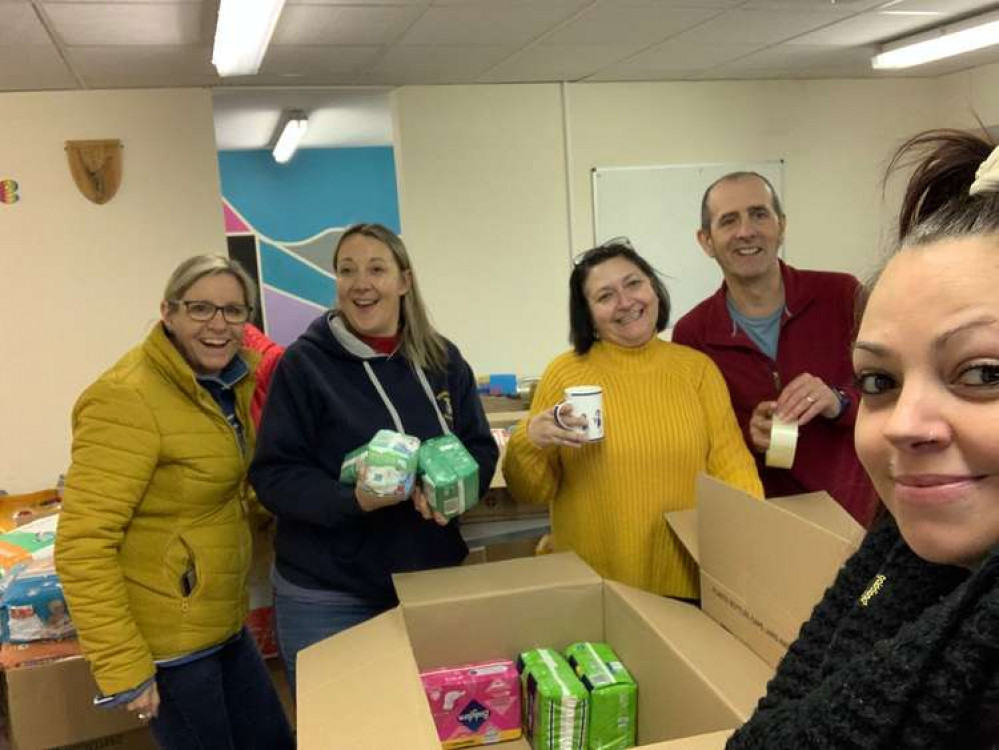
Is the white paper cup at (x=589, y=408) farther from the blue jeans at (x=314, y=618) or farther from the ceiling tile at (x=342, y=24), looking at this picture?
the ceiling tile at (x=342, y=24)

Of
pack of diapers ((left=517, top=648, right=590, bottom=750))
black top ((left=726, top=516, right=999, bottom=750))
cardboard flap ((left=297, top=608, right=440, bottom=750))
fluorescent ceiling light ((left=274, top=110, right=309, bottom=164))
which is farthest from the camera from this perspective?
fluorescent ceiling light ((left=274, top=110, right=309, bottom=164))

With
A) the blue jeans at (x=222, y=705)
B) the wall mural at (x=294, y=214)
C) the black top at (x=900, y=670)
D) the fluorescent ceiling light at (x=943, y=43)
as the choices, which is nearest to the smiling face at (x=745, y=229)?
the black top at (x=900, y=670)

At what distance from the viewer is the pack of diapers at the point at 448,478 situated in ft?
4.73

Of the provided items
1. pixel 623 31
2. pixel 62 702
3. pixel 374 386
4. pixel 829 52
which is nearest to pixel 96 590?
pixel 62 702

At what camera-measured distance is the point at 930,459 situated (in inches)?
22.6

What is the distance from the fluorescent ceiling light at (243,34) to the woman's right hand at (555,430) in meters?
1.91

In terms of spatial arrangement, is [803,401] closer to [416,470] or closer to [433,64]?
[416,470]

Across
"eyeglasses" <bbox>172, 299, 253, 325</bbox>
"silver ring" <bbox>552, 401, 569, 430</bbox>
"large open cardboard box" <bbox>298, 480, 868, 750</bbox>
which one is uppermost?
"eyeglasses" <bbox>172, 299, 253, 325</bbox>

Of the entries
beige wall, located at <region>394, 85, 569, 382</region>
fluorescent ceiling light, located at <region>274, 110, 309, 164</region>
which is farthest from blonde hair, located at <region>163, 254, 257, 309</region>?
fluorescent ceiling light, located at <region>274, 110, 309, 164</region>

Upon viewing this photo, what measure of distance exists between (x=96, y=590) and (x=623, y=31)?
10.1 feet

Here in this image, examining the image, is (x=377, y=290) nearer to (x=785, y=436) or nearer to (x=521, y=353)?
(x=785, y=436)

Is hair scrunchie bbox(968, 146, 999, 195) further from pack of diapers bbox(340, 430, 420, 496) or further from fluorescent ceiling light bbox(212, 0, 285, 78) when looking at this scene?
fluorescent ceiling light bbox(212, 0, 285, 78)

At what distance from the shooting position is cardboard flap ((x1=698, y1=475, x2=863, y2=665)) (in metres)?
1.09

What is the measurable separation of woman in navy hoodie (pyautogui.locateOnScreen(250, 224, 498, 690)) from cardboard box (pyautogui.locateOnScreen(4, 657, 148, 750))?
59 centimetres
